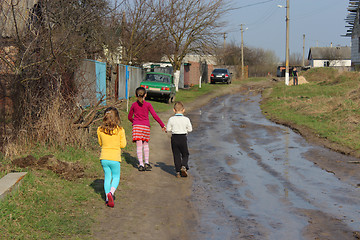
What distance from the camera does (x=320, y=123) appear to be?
15.9m

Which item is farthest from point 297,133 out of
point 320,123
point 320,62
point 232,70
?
→ point 320,62

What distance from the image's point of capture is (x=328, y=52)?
107125 mm

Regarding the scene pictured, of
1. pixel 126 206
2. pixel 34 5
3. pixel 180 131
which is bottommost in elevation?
pixel 126 206

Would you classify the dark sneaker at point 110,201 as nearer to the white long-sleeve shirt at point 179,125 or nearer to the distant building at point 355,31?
the white long-sleeve shirt at point 179,125

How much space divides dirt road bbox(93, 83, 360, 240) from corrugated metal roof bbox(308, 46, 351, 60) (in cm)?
10196

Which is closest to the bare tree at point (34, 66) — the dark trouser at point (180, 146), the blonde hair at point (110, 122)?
the blonde hair at point (110, 122)

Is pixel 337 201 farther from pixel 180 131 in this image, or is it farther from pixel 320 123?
pixel 320 123

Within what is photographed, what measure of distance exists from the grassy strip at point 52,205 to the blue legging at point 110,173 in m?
0.32

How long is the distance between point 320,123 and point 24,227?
1282 centimetres

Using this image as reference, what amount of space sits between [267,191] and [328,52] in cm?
10675

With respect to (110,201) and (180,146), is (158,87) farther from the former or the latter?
(110,201)

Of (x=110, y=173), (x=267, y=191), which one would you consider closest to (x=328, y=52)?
(x=267, y=191)

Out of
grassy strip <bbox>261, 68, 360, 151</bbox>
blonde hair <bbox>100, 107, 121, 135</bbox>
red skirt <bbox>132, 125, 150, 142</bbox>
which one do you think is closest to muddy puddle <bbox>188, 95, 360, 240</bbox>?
grassy strip <bbox>261, 68, 360, 151</bbox>

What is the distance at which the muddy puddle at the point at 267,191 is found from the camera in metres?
5.62
